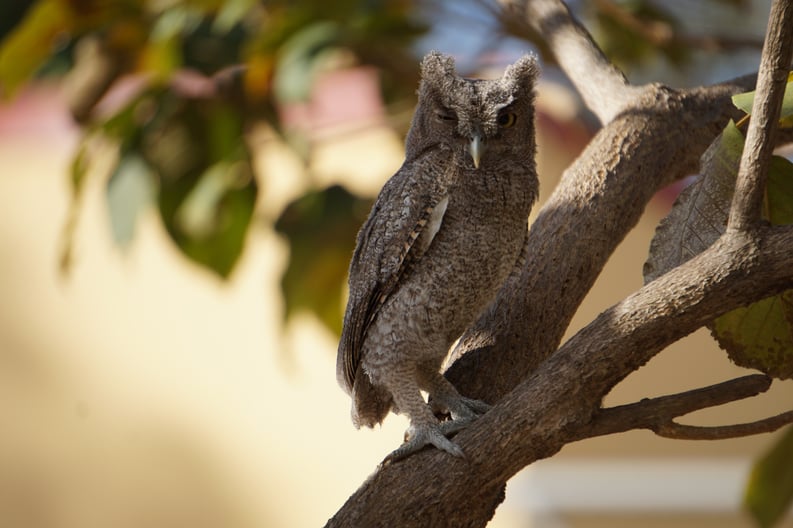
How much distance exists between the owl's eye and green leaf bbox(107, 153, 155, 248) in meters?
1.32

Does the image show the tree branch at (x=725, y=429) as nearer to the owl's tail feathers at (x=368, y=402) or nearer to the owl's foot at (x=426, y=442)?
the owl's foot at (x=426, y=442)

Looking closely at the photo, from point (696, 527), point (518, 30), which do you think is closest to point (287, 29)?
point (518, 30)

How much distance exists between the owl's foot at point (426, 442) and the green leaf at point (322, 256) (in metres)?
1.02

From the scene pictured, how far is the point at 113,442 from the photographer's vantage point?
497cm

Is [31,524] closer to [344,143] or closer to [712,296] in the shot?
[344,143]

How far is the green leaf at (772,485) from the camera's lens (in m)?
2.46

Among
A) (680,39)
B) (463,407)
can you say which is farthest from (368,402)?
(680,39)

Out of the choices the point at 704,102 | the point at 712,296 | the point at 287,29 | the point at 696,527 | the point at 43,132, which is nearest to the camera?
the point at 712,296

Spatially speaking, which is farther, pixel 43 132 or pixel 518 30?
pixel 43 132

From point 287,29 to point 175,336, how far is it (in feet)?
6.92

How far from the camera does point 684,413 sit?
5.39 feet

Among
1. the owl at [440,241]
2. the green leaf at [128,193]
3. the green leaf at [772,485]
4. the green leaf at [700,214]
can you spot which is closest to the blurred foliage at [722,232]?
the green leaf at [700,214]

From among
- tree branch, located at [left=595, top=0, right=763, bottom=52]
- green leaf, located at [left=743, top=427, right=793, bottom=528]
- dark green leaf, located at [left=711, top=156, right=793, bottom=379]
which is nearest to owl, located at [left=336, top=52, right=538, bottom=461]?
dark green leaf, located at [left=711, top=156, right=793, bottom=379]

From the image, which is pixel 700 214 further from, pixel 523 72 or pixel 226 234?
pixel 226 234
